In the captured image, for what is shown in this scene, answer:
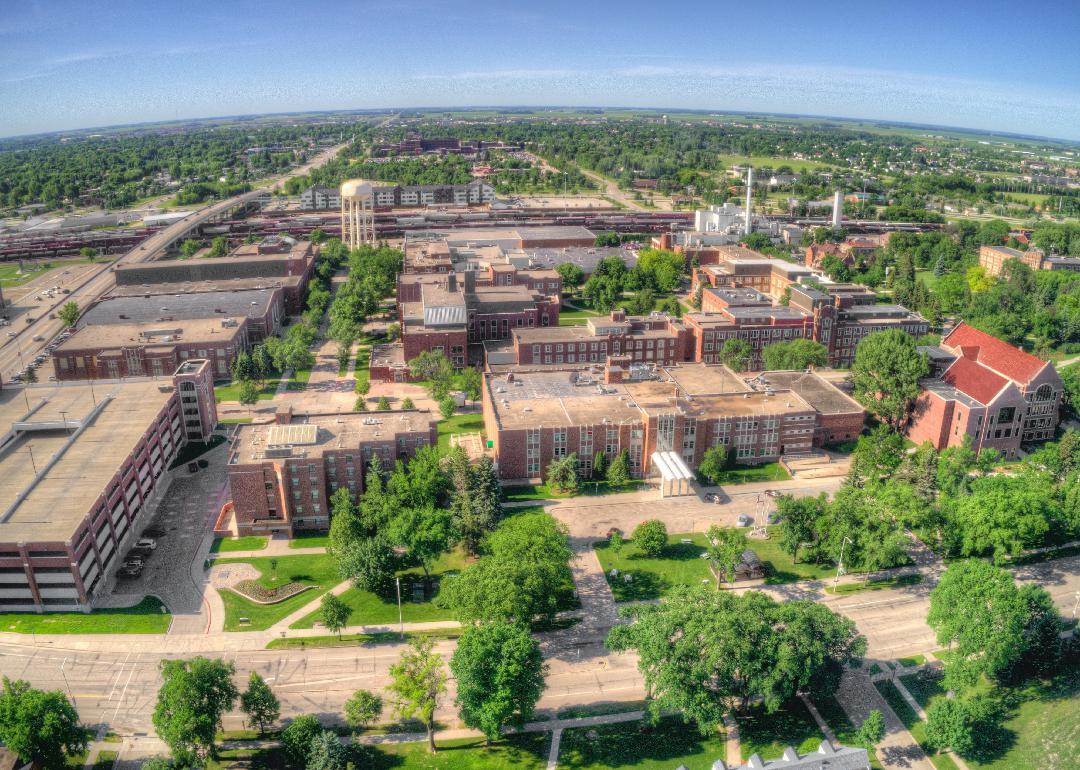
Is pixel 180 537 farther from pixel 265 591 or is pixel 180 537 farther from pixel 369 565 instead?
pixel 369 565

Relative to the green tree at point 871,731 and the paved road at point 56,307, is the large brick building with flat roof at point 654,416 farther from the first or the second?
the paved road at point 56,307

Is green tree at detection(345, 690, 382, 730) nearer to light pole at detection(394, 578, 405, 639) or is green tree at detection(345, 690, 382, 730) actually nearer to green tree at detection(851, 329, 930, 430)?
light pole at detection(394, 578, 405, 639)

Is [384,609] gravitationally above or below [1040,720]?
above

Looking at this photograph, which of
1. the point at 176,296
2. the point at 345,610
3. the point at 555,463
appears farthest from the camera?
the point at 176,296

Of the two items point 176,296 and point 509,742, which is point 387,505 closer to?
point 509,742

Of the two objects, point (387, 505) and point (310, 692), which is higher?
point (387, 505)

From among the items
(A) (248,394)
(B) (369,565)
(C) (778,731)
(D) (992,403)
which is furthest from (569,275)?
(C) (778,731)

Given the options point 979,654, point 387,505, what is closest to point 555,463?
point 387,505
